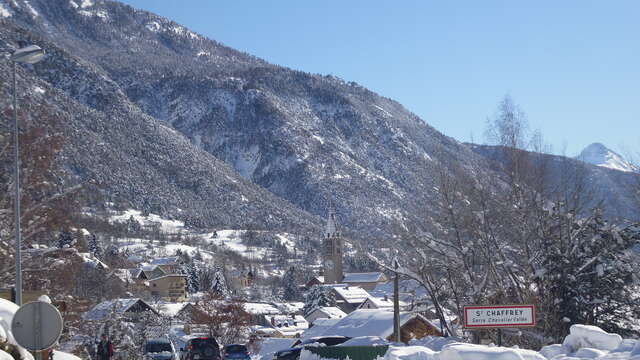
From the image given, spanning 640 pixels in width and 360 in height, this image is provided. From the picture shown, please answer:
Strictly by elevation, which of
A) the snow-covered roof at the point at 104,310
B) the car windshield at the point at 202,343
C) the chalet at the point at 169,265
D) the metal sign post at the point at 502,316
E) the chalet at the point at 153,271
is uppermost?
the chalet at the point at 169,265

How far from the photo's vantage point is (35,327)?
1238cm

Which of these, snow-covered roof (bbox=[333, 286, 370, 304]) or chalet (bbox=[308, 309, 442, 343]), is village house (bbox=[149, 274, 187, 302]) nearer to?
snow-covered roof (bbox=[333, 286, 370, 304])

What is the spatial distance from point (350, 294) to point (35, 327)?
128314 millimetres

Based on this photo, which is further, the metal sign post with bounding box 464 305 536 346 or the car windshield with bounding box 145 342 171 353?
the car windshield with bounding box 145 342 171 353

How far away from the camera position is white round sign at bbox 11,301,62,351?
488 inches

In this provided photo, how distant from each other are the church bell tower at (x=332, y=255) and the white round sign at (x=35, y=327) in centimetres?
14912

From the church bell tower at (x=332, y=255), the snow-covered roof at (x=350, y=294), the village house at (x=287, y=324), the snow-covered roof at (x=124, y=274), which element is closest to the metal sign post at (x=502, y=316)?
the snow-covered roof at (x=124, y=274)

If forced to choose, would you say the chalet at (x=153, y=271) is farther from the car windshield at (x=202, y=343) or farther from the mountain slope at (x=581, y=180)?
the car windshield at (x=202, y=343)

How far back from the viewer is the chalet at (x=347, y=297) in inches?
5261

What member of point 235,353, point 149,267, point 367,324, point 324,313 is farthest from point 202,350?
point 149,267

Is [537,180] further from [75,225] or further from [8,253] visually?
[8,253]

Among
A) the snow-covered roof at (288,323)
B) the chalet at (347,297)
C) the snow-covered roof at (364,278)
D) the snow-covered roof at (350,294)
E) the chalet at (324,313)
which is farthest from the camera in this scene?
the snow-covered roof at (364,278)

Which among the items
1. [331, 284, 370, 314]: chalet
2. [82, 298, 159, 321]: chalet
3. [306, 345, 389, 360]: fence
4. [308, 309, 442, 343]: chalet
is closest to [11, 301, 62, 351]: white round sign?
[306, 345, 389, 360]: fence

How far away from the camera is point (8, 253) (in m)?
29.3
